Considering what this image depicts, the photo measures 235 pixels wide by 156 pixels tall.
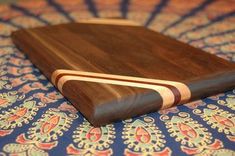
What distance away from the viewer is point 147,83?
0.77 meters

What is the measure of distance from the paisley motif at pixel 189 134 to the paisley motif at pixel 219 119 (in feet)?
0.09

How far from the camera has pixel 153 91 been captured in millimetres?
747

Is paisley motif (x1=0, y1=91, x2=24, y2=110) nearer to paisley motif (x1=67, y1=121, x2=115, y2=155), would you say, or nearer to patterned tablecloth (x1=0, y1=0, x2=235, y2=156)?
patterned tablecloth (x1=0, y1=0, x2=235, y2=156)

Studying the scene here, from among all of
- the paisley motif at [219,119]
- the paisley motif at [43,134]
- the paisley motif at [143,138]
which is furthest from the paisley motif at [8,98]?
the paisley motif at [219,119]

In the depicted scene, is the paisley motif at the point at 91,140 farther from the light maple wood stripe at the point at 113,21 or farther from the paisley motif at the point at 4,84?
the light maple wood stripe at the point at 113,21

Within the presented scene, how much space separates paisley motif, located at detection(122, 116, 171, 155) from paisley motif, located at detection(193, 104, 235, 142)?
A: 0.39 feet

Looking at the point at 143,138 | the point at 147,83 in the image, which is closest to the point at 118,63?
the point at 147,83

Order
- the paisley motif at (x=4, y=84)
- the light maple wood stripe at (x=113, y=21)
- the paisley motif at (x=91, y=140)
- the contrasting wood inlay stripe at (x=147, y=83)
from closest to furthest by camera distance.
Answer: the paisley motif at (x=91, y=140), the contrasting wood inlay stripe at (x=147, y=83), the paisley motif at (x=4, y=84), the light maple wood stripe at (x=113, y=21)

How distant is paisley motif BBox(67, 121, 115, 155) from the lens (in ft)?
2.16

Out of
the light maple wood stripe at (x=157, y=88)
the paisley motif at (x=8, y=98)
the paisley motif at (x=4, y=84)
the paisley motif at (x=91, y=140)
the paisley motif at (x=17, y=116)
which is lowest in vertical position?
the paisley motif at (x=91, y=140)

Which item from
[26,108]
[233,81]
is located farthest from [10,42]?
[233,81]

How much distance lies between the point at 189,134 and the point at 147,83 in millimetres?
142

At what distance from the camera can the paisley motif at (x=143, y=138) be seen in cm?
66

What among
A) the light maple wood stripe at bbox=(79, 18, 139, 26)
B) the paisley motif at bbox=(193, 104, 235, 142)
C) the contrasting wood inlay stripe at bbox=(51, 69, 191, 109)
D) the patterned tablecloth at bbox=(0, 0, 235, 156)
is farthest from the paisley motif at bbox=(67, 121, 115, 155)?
the light maple wood stripe at bbox=(79, 18, 139, 26)
